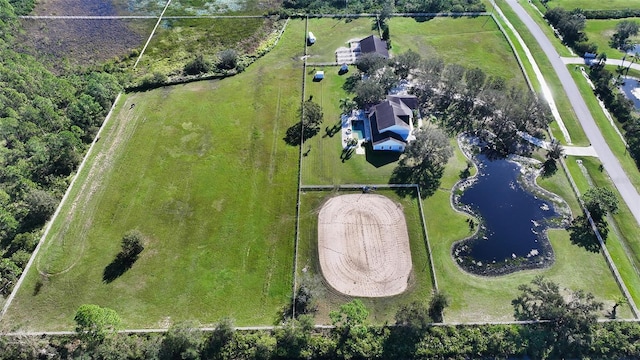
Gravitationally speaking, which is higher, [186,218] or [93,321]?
[93,321]

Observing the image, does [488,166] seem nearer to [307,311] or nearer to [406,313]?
[406,313]

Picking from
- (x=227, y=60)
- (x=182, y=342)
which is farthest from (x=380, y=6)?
(x=182, y=342)

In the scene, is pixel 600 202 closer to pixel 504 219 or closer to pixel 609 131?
pixel 504 219

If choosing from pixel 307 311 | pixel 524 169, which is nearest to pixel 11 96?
pixel 307 311

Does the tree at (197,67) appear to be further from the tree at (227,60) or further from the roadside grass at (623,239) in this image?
the roadside grass at (623,239)

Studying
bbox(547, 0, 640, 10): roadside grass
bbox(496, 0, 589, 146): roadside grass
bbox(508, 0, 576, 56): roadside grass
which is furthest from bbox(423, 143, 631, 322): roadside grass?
bbox(547, 0, 640, 10): roadside grass
